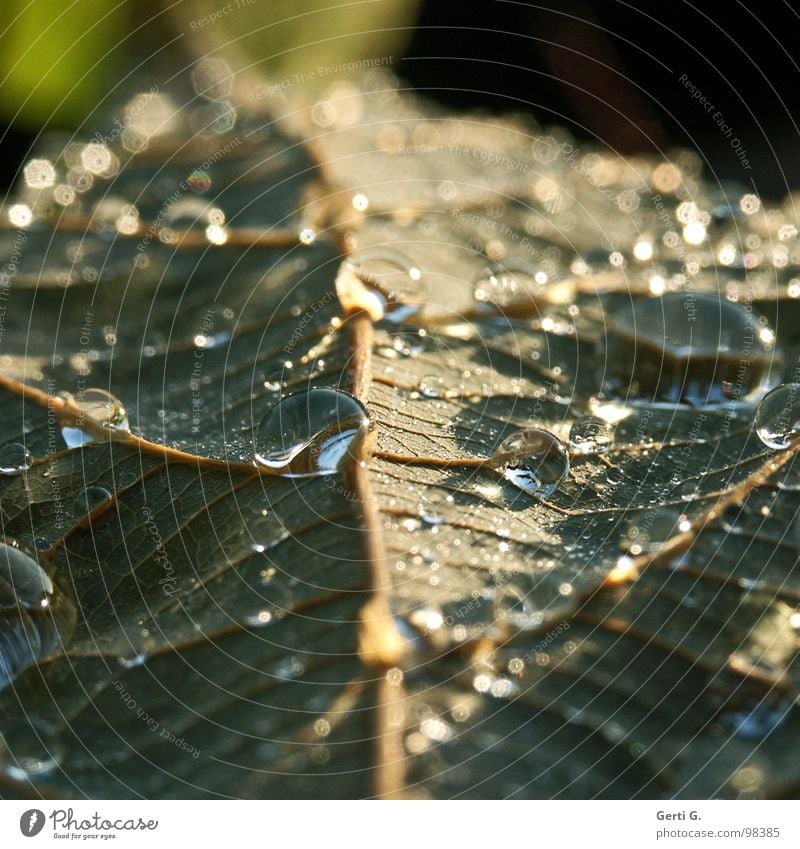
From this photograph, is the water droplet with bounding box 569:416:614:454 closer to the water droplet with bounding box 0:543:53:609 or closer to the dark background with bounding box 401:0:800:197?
the water droplet with bounding box 0:543:53:609

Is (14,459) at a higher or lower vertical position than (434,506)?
higher

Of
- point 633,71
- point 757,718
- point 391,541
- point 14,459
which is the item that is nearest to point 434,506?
point 391,541

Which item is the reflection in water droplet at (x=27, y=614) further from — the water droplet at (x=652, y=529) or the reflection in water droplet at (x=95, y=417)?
the water droplet at (x=652, y=529)

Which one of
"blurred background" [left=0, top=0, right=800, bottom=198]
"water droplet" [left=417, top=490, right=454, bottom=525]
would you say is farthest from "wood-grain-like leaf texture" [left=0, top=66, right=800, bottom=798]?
"blurred background" [left=0, top=0, right=800, bottom=198]

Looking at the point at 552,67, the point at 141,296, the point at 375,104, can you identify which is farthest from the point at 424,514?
the point at 552,67

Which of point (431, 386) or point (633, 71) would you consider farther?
point (633, 71)

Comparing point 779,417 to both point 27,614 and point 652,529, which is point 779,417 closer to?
point 652,529
